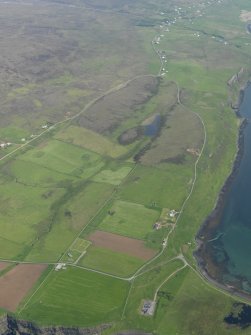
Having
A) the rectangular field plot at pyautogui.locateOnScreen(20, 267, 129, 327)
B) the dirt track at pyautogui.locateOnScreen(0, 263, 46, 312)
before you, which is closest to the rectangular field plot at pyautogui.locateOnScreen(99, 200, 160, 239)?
the rectangular field plot at pyautogui.locateOnScreen(20, 267, 129, 327)

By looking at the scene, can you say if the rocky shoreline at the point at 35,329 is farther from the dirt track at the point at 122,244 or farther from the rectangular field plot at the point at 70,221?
the dirt track at the point at 122,244

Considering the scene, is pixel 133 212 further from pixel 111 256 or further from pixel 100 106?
pixel 100 106

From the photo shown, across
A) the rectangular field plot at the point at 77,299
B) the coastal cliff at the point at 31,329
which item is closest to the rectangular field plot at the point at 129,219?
the rectangular field plot at the point at 77,299

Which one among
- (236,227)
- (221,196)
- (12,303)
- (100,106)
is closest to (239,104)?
(100,106)

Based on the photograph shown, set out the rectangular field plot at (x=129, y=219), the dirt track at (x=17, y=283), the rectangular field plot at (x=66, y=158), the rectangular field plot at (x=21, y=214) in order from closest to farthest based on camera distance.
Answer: the dirt track at (x=17, y=283), the rectangular field plot at (x=21, y=214), the rectangular field plot at (x=129, y=219), the rectangular field plot at (x=66, y=158)

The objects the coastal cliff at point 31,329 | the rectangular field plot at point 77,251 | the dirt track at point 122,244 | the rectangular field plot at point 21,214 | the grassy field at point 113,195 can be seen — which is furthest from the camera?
the rectangular field plot at point 21,214

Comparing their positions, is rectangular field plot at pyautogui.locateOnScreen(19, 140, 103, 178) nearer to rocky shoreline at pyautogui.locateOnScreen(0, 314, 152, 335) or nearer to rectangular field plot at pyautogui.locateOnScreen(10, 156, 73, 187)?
rectangular field plot at pyautogui.locateOnScreen(10, 156, 73, 187)

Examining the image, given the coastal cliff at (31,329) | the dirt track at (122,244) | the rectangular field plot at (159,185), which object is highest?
the rectangular field plot at (159,185)

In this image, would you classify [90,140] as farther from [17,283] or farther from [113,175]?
[17,283]
